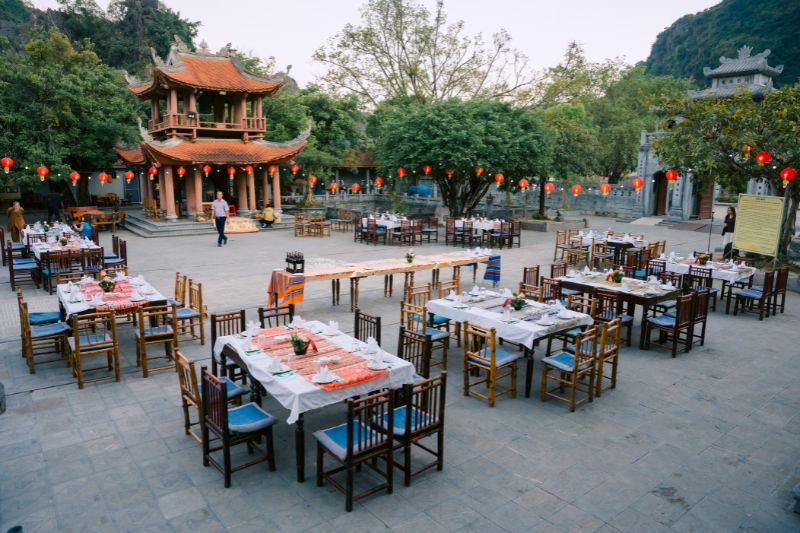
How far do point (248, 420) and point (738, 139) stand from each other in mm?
13217

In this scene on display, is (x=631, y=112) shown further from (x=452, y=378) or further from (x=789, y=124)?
(x=452, y=378)

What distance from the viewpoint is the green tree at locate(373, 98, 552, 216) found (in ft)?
68.1

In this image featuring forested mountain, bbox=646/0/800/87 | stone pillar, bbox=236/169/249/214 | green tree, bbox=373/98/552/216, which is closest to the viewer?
green tree, bbox=373/98/552/216

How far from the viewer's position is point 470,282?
13.5 metres

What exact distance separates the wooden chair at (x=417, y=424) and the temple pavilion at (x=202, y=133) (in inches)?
820

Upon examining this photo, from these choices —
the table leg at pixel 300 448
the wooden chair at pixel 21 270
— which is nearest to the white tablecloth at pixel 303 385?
the table leg at pixel 300 448

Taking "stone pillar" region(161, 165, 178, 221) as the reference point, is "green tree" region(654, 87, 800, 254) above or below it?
above

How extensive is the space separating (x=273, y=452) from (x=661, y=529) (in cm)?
318

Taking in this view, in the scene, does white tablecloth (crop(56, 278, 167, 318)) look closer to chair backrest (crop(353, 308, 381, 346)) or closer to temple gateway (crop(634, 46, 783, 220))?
chair backrest (crop(353, 308, 381, 346))

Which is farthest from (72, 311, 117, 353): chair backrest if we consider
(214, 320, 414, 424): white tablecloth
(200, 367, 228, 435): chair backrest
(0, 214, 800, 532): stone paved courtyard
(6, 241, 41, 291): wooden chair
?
(6, 241, 41, 291): wooden chair

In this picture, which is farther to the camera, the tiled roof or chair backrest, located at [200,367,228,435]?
the tiled roof

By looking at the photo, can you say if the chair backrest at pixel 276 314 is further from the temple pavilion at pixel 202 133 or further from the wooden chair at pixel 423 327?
the temple pavilion at pixel 202 133

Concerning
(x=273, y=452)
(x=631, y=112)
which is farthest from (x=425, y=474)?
(x=631, y=112)

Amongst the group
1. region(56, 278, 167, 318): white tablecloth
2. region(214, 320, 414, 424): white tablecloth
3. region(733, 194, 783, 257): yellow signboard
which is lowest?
region(214, 320, 414, 424): white tablecloth
